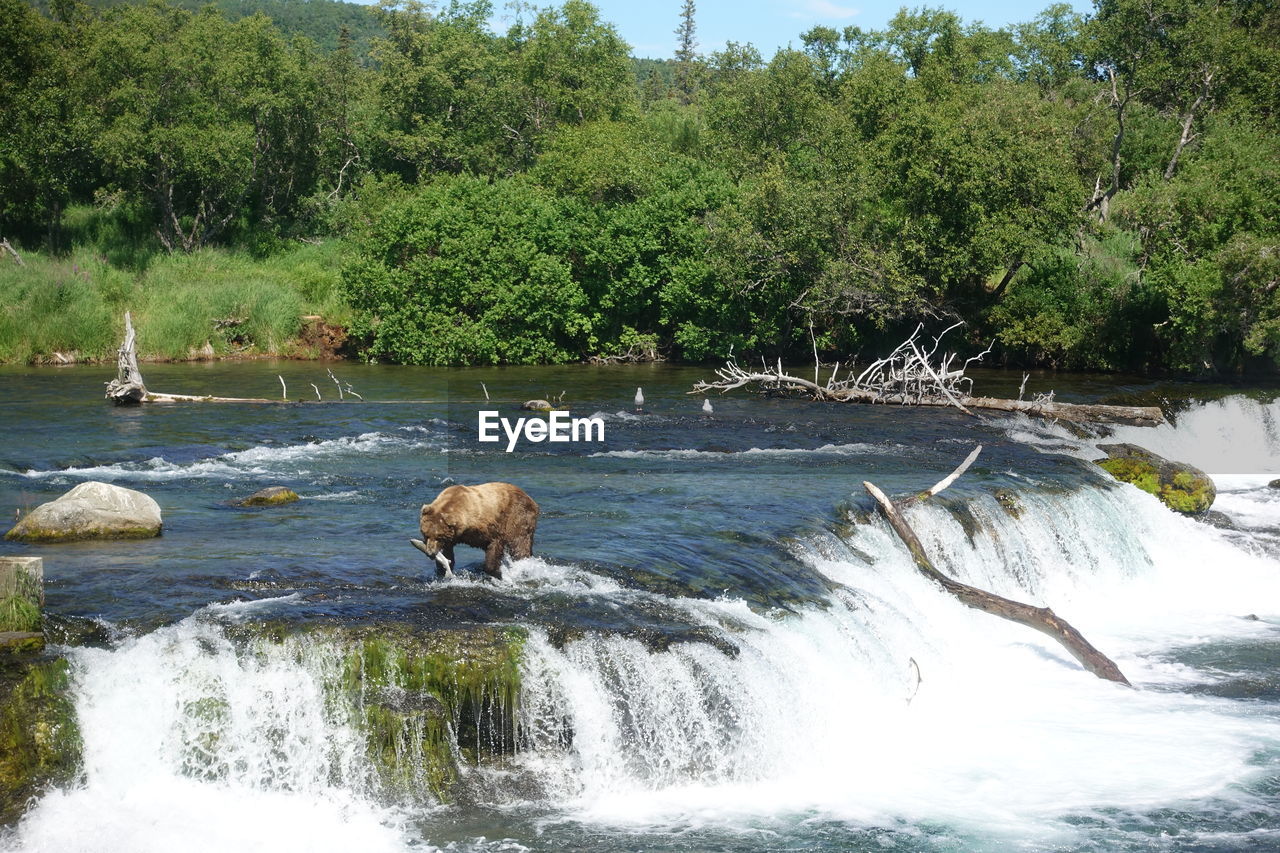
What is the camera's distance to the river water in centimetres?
1052

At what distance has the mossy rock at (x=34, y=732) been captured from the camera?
9852 millimetres

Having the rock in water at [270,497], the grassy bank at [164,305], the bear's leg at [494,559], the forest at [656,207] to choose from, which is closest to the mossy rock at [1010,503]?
the bear's leg at [494,559]

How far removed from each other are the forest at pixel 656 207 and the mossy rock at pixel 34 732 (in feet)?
88.3

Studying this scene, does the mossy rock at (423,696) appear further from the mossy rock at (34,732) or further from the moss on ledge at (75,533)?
the moss on ledge at (75,533)

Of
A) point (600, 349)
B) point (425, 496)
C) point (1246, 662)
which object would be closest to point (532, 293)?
point (600, 349)

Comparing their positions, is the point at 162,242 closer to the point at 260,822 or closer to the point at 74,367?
the point at 74,367

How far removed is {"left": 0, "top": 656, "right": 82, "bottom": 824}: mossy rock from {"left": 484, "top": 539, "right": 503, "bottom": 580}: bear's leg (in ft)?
14.1

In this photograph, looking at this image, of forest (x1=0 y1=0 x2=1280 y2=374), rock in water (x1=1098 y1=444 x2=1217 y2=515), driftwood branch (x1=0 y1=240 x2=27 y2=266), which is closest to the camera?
rock in water (x1=1098 y1=444 x2=1217 y2=515)

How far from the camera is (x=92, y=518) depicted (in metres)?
15.3

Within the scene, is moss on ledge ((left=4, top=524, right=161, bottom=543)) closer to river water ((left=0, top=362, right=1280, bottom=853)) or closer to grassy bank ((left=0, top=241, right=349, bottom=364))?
river water ((left=0, top=362, right=1280, bottom=853))

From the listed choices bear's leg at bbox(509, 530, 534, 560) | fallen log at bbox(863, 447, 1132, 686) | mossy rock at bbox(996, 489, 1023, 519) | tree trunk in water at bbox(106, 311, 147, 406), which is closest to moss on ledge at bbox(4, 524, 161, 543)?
bear's leg at bbox(509, 530, 534, 560)

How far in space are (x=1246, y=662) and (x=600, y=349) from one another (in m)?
27.1

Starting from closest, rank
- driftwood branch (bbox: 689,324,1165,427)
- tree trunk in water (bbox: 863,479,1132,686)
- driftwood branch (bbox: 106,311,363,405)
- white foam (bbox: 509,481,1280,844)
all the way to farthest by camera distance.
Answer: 1. white foam (bbox: 509,481,1280,844)
2. tree trunk in water (bbox: 863,479,1132,686)
3. driftwood branch (bbox: 106,311,363,405)
4. driftwood branch (bbox: 689,324,1165,427)

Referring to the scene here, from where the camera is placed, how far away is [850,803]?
1130 centimetres
